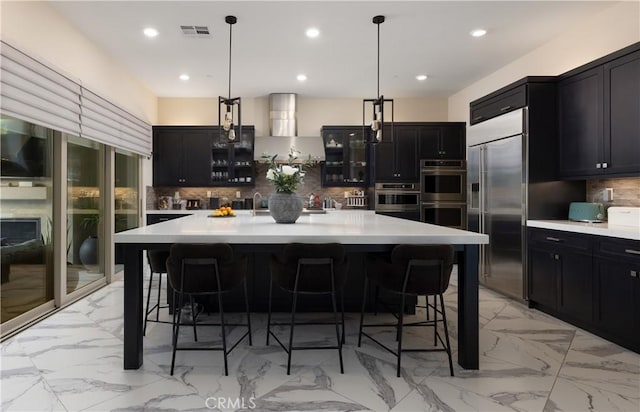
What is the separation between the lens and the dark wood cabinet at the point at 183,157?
22.1ft

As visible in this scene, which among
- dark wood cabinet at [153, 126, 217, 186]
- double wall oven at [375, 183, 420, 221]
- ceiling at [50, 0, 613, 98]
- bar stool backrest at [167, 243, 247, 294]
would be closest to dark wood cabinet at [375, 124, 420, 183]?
double wall oven at [375, 183, 420, 221]

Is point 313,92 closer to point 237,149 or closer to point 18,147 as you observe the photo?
point 237,149

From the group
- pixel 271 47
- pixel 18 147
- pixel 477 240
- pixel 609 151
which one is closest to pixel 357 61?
pixel 271 47

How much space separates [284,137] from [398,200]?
2.24 meters

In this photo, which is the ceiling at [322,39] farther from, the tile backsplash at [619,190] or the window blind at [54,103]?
the tile backsplash at [619,190]

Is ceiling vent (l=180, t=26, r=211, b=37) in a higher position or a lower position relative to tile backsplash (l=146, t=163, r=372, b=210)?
higher

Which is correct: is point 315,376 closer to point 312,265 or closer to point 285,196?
point 312,265

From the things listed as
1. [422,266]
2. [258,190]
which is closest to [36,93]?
[422,266]

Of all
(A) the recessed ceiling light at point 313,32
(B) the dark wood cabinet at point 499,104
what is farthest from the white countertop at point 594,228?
(A) the recessed ceiling light at point 313,32

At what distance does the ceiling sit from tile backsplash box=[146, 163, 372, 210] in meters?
1.63

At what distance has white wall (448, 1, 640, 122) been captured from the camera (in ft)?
11.6

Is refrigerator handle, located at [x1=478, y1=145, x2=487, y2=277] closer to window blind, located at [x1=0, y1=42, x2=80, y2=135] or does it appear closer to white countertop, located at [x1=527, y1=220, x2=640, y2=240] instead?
white countertop, located at [x1=527, y1=220, x2=640, y2=240]

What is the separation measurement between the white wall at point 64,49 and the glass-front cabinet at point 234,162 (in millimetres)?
1483

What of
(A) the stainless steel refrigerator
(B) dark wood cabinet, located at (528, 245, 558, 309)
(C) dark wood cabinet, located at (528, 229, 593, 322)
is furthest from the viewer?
(A) the stainless steel refrigerator
